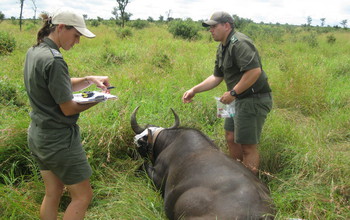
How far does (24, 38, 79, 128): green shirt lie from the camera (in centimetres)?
200

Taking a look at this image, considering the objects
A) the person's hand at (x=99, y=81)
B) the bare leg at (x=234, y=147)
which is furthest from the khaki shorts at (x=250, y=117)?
the person's hand at (x=99, y=81)

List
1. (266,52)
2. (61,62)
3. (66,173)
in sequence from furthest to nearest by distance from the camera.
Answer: (266,52) < (66,173) < (61,62)

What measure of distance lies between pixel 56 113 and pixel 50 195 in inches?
28.3

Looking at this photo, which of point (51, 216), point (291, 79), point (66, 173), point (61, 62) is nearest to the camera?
point (61, 62)

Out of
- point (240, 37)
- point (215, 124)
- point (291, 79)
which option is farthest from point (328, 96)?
point (240, 37)

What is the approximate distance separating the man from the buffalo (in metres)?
0.44

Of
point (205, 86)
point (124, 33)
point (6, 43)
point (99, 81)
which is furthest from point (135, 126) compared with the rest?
point (124, 33)

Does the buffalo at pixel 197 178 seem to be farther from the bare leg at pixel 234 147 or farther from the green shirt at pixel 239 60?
the green shirt at pixel 239 60

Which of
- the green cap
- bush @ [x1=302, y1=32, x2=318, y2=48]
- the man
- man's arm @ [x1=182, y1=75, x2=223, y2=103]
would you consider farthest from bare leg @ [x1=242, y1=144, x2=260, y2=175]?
bush @ [x1=302, y1=32, x2=318, y2=48]

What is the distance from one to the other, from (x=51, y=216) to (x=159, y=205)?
3.71ft

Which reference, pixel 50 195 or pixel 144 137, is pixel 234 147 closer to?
pixel 144 137

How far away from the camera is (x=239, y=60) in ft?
10.3

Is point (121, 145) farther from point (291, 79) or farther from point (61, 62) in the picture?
point (291, 79)

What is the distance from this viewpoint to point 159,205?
10.5 feet
